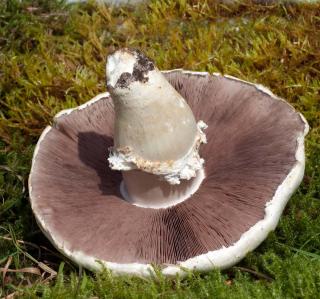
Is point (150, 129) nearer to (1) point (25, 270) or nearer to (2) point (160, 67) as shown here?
(1) point (25, 270)

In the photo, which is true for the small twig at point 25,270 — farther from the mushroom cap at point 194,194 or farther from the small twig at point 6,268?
the mushroom cap at point 194,194

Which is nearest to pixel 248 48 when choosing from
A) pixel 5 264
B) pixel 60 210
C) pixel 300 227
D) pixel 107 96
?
pixel 107 96

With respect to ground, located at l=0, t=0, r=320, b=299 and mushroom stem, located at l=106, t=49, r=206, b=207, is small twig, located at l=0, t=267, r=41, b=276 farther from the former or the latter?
mushroom stem, located at l=106, t=49, r=206, b=207

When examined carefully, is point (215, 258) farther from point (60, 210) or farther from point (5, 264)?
point (5, 264)

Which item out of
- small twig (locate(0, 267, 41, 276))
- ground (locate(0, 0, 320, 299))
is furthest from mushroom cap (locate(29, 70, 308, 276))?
small twig (locate(0, 267, 41, 276))

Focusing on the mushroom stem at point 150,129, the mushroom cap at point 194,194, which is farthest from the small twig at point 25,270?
the mushroom stem at point 150,129

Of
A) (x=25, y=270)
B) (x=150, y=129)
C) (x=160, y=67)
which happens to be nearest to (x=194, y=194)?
(x=150, y=129)

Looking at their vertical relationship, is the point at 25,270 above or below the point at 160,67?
below

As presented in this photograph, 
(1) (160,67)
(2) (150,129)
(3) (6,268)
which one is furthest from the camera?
(1) (160,67)
